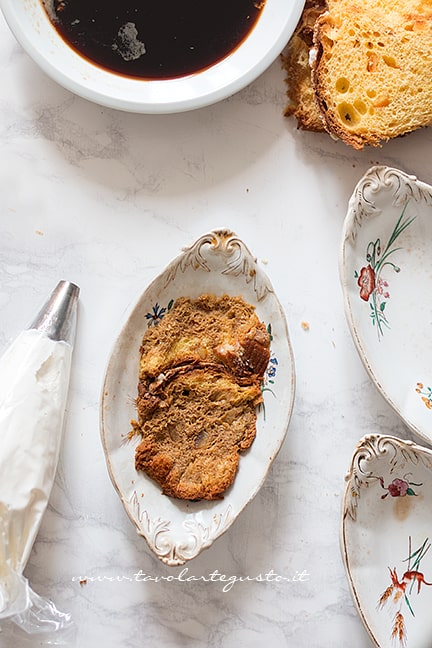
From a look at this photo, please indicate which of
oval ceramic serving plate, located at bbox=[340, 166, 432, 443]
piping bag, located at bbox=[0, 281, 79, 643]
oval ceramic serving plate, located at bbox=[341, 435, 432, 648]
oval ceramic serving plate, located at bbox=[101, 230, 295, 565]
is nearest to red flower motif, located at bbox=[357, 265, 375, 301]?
oval ceramic serving plate, located at bbox=[340, 166, 432, 443]

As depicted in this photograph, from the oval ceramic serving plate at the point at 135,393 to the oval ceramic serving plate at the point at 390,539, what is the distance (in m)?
0.16

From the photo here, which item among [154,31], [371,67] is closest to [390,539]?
[371,67]

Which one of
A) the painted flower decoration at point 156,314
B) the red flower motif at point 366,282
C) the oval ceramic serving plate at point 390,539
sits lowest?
the oval ceramic serving plate at point 390,539

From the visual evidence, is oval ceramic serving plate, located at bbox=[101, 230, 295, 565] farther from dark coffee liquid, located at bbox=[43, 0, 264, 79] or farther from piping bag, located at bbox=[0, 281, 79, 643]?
dark coffee liquid, located at bbox=[43, 0, 264, 79]

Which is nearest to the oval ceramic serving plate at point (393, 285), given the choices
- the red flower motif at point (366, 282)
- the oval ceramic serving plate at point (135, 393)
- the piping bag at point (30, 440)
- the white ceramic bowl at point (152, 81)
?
the red flower motif at point (366, 282)

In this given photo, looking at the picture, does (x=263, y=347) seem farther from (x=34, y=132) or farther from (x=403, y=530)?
(x=34, y=132)

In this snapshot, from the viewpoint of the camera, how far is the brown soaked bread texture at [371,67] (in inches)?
56.5

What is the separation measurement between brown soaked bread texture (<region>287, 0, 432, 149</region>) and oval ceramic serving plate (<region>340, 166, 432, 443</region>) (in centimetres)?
10

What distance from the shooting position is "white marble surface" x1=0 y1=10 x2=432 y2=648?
4.72ft

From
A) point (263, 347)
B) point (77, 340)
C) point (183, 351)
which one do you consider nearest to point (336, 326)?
point (263, 347)

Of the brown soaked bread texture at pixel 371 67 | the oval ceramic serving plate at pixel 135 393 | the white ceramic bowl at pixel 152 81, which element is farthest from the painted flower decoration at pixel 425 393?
the white ceramic bowl at pixel 152 81

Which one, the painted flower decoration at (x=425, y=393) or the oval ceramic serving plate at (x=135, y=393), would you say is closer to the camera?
the oval ceramic serving plate at (x=135, y=393)

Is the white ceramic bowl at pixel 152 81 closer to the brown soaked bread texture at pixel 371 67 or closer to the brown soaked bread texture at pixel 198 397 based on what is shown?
the brown soaked bread texture at pixel 371 67

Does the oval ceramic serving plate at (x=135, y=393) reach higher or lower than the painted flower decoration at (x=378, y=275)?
lower
